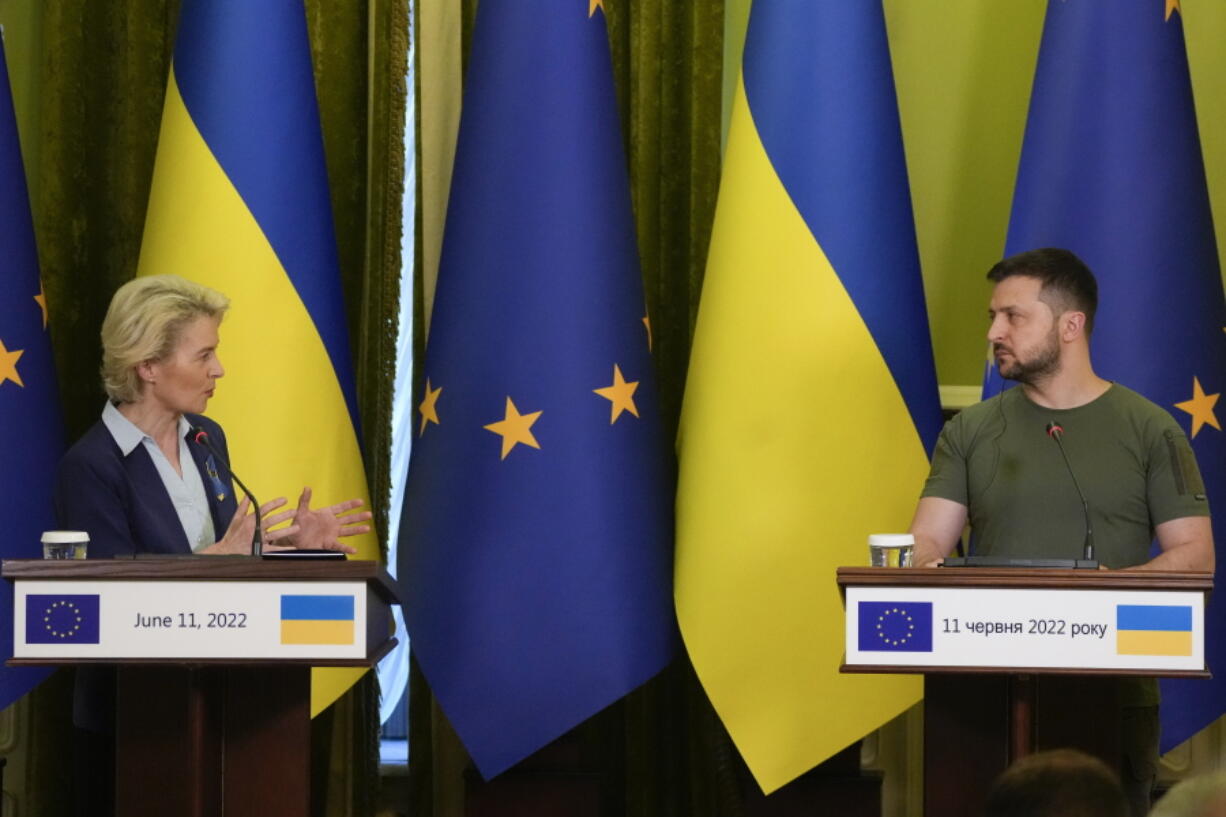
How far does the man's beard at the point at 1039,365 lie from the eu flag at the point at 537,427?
3.04ft

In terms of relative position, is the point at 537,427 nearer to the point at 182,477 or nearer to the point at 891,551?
the point at 182,477

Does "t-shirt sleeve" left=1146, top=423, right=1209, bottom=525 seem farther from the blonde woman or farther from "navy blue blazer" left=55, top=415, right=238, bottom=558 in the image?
"navy blue blazer" left=55, top=415, right=238, bottom=558

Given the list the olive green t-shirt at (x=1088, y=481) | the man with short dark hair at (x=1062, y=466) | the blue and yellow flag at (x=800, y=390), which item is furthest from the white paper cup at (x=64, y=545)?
the olive green t-shirt at (x=1088, y=481)

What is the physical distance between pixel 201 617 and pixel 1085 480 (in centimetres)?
182

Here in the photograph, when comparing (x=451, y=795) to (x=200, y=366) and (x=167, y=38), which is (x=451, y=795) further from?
(x=167, y=38)

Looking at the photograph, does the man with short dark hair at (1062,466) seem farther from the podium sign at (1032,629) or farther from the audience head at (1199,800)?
the audience head at (1199,800)

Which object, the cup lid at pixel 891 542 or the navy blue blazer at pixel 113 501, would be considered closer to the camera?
the cup lid at pixel 891 542

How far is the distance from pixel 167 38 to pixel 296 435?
1.43 metres

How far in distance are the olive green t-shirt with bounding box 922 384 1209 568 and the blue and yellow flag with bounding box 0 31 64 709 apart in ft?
7.07

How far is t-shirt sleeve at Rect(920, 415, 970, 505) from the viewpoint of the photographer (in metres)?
3.71

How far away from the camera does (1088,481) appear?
3.56 m

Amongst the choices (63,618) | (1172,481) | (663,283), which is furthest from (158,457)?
(1172,481)

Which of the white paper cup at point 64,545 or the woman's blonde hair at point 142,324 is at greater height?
the woman's blonde hair at point 142,324

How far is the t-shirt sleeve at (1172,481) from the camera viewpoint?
3.52 m
